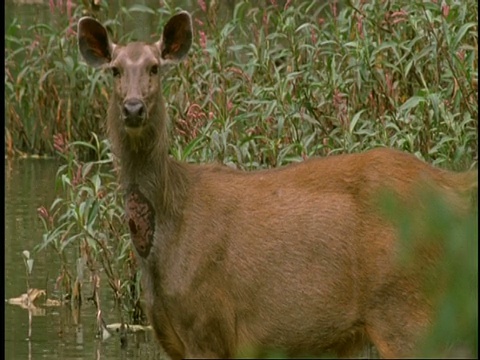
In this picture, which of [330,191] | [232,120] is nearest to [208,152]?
[232,120]

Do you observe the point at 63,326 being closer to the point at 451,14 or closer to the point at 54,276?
the point at 54,276

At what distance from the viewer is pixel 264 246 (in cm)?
813

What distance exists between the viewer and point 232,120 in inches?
449

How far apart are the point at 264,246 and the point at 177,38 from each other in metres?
1.39

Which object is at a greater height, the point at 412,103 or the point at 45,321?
the point at 412,103

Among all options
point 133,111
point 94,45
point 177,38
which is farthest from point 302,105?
point 133,111

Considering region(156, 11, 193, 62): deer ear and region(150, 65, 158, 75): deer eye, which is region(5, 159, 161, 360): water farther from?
region(150, 65, 158, 75): deer eye

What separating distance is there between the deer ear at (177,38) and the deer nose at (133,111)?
2.42 ft

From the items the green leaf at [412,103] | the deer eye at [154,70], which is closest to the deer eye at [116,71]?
the deer eye at [154,70]

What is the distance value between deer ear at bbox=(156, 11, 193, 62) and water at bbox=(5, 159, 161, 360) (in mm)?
2457

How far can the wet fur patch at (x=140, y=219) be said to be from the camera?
8195 millimetres

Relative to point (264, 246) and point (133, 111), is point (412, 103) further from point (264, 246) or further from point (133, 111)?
point (133, 111)

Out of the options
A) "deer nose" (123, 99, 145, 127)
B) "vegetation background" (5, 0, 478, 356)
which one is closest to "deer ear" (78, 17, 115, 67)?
"deer nose" (123, 99, 145, 127)

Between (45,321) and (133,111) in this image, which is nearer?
(133,111)
